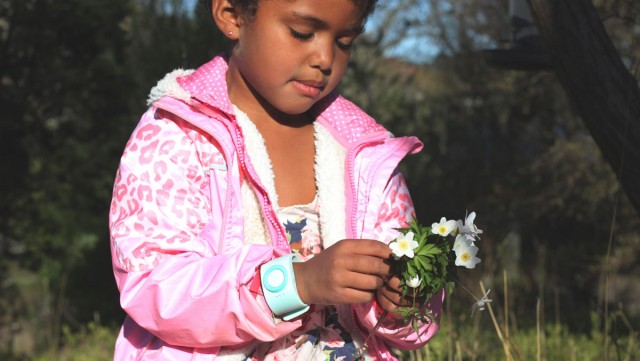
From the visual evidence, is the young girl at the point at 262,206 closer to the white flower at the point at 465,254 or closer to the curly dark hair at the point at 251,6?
the curly dark hair at the point at 251,6

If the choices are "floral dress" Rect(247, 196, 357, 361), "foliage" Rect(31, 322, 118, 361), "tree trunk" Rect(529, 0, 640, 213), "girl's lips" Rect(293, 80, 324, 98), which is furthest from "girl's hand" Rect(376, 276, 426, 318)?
"foliage" Rect(31, 322, 118, 361)

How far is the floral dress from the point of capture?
6.42 feet

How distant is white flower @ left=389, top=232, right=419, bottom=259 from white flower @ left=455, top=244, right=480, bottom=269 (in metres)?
0.09

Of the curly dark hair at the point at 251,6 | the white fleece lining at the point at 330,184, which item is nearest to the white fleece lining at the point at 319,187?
the white fleece lining at the point at 330,184

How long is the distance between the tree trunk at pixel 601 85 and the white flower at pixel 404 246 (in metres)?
1.36

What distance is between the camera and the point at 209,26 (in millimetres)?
5375

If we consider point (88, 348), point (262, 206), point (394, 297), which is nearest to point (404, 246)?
point (394, 297)

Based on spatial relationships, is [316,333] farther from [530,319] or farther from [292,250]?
[530,319]

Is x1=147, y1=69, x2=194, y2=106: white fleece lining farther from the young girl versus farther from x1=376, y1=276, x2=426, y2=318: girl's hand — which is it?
x1=376, y1=276, x2=426, y2=318: girl's hand

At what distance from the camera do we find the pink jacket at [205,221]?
1.76m

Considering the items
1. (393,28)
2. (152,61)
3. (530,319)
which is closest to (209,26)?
(152,61)

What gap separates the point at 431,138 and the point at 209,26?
481cm

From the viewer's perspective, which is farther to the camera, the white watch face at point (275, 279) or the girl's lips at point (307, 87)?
the girl's lips at point (307, 87)

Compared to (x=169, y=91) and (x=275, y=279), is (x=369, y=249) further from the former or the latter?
(x=169, y=91)
